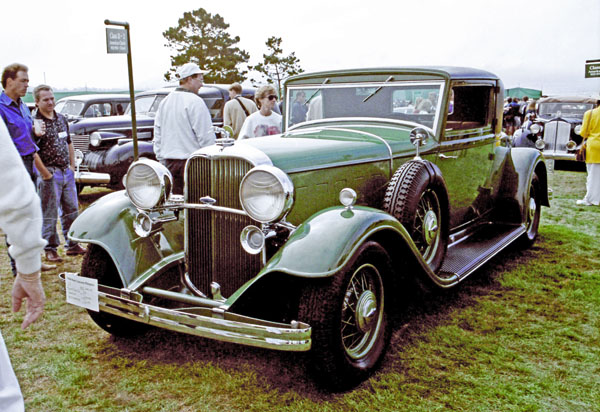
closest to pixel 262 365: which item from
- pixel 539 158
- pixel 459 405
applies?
pixel 459 405

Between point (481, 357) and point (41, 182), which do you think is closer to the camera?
point (481, 357)

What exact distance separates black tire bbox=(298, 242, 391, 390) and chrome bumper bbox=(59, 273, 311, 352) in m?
0.16

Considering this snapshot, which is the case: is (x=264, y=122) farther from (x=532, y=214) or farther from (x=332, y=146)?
(x=532, y=214)

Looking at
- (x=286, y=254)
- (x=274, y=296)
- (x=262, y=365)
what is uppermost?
(x=286, y=254)

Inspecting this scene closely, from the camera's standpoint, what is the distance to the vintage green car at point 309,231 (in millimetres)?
2496

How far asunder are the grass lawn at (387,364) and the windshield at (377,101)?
145 centimetres

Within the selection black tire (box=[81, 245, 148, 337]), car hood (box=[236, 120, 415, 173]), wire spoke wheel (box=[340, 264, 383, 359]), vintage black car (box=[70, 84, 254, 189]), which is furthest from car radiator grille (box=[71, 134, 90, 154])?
wire spoke wheel (box=[340, 264, 383, 359])

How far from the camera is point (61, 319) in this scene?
3574 mm

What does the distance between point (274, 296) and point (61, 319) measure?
172 centimetres

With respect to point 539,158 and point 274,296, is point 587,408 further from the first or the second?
point 539,158

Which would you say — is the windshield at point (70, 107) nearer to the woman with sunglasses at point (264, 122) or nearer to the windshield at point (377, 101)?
the woman with sunglasses at point (264, 122)

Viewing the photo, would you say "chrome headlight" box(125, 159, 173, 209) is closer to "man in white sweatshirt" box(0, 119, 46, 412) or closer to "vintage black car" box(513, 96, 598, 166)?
"man in white sweatshirt" box(0, 119, 46, 412)

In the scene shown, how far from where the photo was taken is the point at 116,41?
6512 millimetres

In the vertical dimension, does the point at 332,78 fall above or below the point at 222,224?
above
